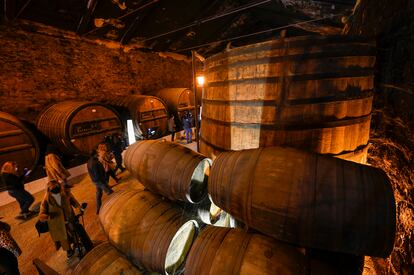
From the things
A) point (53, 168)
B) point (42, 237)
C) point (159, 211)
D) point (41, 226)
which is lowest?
point (42, 237)

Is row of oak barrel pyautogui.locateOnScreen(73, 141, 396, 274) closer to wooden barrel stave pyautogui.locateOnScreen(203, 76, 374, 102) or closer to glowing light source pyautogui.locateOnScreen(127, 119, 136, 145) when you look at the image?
wooden barrel stave pyautogui.locateOnScreen(203, 76, 374, 102)

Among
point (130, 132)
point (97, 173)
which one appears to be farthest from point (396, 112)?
point (130, 132)

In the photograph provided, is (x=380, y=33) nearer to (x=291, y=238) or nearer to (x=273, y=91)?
(x=273, y=91)

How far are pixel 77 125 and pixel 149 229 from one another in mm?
5099

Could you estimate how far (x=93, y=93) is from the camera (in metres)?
7.98

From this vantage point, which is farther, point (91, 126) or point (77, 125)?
point (91, 126)

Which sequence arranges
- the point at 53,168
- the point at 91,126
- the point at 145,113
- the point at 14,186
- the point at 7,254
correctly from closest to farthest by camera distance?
1. the point at 7,254
2. the point at 14,186
3. the point at 53,168
4. the point at 91,126
5. the point at 145,113

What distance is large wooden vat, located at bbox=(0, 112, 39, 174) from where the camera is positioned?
4.90 meters

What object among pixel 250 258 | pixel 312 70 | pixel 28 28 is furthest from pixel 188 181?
pixel 28 28

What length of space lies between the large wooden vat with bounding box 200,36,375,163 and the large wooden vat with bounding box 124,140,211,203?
69 cm

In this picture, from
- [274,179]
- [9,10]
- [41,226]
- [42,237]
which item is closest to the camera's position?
[274,179]

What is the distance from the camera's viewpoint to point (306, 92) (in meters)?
1.74

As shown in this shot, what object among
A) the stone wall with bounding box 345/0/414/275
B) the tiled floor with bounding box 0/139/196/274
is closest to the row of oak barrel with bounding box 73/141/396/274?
the stone wall with bounding box 345/0/414/275

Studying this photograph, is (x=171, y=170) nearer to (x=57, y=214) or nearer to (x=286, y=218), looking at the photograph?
(x=286, y=218)
